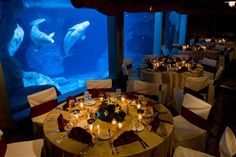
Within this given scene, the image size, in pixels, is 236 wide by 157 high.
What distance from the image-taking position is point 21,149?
108 inches

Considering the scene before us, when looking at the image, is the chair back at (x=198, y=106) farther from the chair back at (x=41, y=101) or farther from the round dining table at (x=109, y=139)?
the chair back at (x=41, y=101)

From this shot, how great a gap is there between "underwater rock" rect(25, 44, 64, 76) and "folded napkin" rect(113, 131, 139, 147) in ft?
39.0

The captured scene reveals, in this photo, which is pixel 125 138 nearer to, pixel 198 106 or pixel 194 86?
pixel 198 106

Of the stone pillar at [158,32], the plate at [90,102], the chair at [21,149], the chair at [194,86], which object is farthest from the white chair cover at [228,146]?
the stone pillar at [158,32]

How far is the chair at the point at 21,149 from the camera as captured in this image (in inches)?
103

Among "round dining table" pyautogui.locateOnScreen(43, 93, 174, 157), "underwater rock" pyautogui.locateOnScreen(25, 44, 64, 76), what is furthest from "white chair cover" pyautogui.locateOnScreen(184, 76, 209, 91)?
"underwater rock" pyautogui.locateOnScreen(25, 44, 64, 76)

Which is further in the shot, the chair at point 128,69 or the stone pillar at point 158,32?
the stone pillar at point 158,32

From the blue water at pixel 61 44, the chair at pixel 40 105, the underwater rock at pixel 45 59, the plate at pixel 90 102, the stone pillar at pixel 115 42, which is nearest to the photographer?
the plate at pixel 90 102

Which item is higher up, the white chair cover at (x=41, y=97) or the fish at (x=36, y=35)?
the fish at (x=36, y=35)

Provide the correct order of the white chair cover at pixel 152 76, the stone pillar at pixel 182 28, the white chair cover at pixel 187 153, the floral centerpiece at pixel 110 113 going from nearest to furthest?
1. the white chair cover at pixel 187 153
2. the floral centerpiece at pixel 110 113
3. the white chair cover at pixel 152 76
4. the stone pillar at pixel 182 28

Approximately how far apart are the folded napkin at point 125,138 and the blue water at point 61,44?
587 centimetres

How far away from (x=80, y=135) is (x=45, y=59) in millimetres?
14536

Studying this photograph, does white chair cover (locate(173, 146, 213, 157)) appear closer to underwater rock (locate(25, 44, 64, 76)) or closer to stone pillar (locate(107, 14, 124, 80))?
stone pillar (locate(107, 14, 124, 80))

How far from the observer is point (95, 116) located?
2.85 meters
